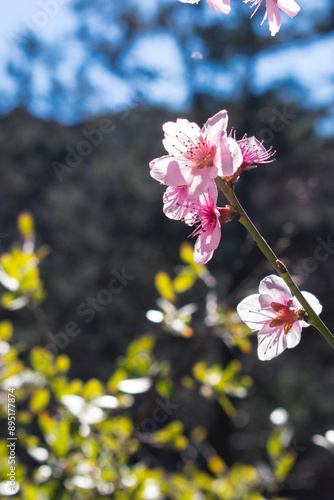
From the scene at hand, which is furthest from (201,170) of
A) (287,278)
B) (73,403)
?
(73,403)

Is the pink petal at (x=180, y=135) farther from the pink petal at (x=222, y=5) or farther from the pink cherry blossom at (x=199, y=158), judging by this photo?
the pink petal at (x=222, y=5)

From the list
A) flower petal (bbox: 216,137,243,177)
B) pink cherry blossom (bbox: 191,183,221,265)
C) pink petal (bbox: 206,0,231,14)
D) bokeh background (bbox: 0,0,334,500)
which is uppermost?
pink petal (bbox: 206,0,231,14)

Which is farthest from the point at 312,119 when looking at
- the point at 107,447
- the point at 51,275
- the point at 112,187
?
the point at 107,447

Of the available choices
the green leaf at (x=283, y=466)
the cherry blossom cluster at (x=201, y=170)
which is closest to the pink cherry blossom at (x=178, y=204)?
the cherry blossom cluster at (x=201, y=170)

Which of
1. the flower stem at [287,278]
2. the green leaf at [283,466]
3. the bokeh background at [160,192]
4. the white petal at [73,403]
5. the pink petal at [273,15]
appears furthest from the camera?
the bokeh background at [160,192]

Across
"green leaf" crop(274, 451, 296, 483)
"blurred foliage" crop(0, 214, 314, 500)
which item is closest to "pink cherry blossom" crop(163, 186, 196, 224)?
"blurred foliage" crop(0, 214, 314, 500)

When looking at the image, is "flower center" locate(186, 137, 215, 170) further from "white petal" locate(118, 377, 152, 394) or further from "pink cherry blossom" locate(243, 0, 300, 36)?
"white petal" locate(118, 377, 152, 394)
